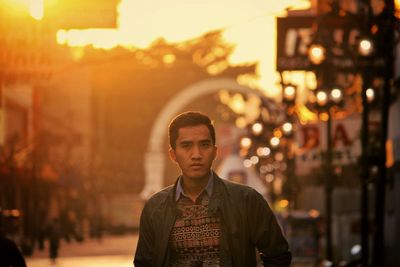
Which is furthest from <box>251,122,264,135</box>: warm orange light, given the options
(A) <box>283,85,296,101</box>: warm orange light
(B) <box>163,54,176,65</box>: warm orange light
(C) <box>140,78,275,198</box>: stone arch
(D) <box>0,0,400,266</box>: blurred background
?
(B) <box>163,54,176,65</box>: warm orange light

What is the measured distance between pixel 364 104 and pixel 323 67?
541 cm

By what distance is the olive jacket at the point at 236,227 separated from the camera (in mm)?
9281

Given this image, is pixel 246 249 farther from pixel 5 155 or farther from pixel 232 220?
pixel 5 155

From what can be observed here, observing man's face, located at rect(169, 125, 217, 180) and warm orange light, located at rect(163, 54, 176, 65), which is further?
warm orange light, located at rect(163, 54, 176, 65)

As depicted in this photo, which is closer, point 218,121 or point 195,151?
point 195,151

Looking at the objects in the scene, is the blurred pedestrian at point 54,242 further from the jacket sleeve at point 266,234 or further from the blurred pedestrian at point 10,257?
the jacket sleeve at point 266,234

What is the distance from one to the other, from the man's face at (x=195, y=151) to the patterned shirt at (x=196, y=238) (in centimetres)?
16

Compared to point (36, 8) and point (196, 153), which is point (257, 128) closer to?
point (36, 8)

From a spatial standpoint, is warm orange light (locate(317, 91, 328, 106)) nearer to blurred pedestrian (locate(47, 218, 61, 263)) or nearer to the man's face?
blurred pedestrian (locate(47, 218, 61, 263))

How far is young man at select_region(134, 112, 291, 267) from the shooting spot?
9289 mm

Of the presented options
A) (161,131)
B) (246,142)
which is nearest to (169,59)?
(161,131)

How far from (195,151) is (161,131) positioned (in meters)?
124

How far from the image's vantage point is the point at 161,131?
5261 inches

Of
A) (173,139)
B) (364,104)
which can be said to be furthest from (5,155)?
(173,139)
